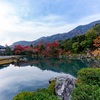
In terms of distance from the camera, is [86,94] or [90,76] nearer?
[86,94]

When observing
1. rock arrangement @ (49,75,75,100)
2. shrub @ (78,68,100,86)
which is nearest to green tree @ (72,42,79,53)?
shrub @ (78,68,100,86)

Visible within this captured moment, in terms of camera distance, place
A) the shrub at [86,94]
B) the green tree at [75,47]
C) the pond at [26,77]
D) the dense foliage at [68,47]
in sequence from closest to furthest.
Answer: the shrub at [86,94], the pond at [26,77], the dense foliage at [68,47], the green tree at [75,47]

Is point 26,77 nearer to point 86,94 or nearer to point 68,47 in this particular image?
point 86,94

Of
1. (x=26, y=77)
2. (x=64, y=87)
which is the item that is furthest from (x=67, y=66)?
(x=64, y=87)

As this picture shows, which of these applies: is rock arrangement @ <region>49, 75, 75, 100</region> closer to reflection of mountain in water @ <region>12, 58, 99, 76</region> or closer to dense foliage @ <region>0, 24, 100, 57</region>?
reflection of mountain in water @ <region>12, 58, 99, 76</region>

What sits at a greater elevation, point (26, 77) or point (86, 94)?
point (86, 94)

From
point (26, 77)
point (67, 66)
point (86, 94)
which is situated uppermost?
point (86, 94)

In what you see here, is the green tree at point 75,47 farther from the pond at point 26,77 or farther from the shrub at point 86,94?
the shrub at point 86,94

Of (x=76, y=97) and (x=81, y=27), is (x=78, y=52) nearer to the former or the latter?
(x=76, y=97)

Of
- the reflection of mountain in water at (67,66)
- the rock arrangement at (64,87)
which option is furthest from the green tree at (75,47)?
the rock arrangement at (64,87)

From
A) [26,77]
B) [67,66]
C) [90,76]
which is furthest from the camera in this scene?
[67,66]

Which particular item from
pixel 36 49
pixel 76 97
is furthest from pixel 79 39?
pixel 76 97

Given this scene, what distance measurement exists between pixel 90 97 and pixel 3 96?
6.41 meters

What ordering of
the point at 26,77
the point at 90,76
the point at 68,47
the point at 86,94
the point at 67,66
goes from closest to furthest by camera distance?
the point at 86,94 → the point at 90,76 → the point at 26,77 → the point at 67,66 → the point at 68,47
